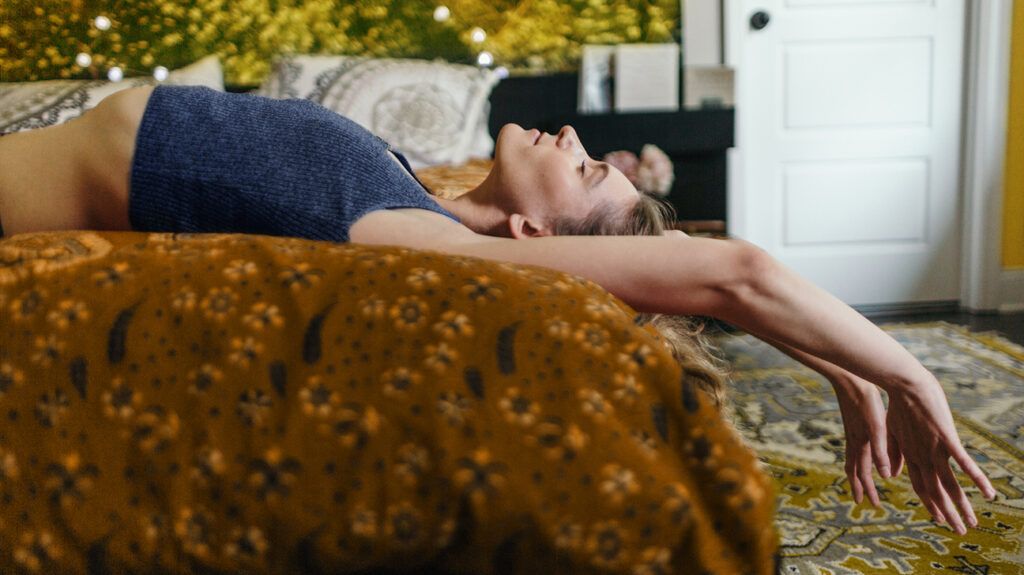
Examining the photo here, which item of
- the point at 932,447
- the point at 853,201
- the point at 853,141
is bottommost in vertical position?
the point at 853,201

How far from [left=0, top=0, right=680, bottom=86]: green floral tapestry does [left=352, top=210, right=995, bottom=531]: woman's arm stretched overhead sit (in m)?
2.97

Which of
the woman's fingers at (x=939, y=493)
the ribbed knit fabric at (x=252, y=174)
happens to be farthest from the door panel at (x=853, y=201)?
the ribbed knit fabric at (x=252, y=174)

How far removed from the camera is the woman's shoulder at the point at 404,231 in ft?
2.92

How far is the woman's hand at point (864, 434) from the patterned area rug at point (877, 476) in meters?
0.39

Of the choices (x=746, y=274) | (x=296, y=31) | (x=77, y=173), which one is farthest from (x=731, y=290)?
(x=296, y=31)

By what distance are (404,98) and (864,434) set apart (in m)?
2.27

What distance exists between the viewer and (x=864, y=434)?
43.3 inches

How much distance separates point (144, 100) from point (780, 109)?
3325mm

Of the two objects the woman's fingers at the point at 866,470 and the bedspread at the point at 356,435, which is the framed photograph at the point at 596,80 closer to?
the woman's fingers at the point at 866,470

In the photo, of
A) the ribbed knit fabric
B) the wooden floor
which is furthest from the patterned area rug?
the ribbed knit fabric

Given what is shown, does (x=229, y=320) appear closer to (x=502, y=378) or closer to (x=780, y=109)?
(x=502, y=378)

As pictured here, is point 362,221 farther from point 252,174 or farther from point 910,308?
point 910,308

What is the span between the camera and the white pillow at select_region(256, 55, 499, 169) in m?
2.95

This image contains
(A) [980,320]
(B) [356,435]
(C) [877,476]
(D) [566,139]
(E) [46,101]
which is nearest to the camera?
(B) [356,435]
